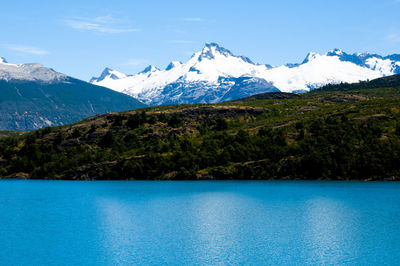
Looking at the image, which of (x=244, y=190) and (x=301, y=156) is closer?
(x=244, y=190)

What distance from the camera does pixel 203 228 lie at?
277 ft

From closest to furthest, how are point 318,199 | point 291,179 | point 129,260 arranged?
point 129,260 < point 318,199 < point 291,179

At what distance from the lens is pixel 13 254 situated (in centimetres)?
6619

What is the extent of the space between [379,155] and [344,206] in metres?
74.0

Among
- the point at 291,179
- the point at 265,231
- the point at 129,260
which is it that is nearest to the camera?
the point at 129,260

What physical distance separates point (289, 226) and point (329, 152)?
10634 centimetres

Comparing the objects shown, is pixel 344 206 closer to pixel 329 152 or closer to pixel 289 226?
pixel 289 226

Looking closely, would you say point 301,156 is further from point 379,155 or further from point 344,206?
point 344,206

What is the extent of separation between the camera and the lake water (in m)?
64.9

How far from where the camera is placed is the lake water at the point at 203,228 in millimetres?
64938

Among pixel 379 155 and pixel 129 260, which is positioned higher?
pixel 379 155

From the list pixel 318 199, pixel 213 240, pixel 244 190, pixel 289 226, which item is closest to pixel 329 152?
pixel 244 190

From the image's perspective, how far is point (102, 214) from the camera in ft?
334

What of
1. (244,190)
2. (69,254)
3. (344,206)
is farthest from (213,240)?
(244,190)
